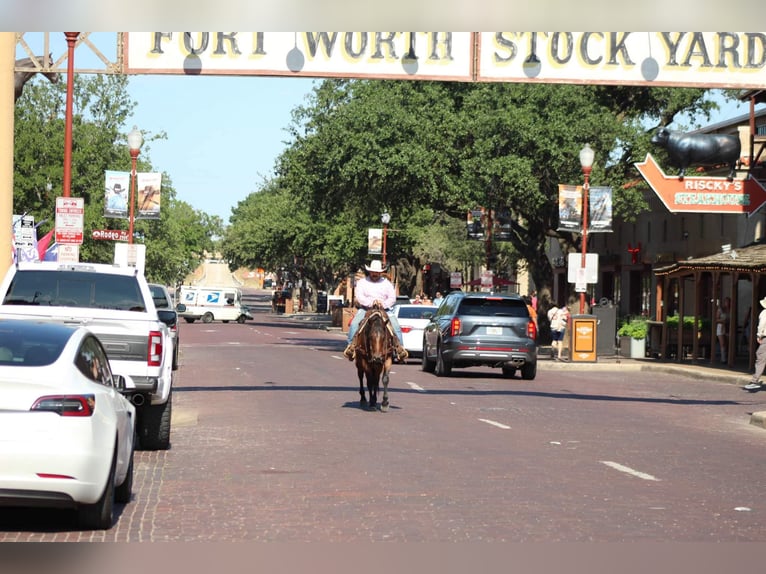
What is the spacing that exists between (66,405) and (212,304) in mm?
80887

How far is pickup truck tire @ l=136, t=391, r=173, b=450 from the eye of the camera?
1490cm

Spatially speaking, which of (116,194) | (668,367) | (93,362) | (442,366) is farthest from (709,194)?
(93,362)

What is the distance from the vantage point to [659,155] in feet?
164

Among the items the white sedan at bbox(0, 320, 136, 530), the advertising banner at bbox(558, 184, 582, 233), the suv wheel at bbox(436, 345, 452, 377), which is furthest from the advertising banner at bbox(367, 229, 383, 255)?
the white sedan at bbox(0, 320, 136, 530)

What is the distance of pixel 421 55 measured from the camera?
2098 centimetres

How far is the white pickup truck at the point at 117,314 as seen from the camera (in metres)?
14.1

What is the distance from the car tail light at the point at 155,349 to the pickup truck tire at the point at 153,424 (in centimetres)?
81

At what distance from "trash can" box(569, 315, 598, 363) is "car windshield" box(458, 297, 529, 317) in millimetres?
9147
